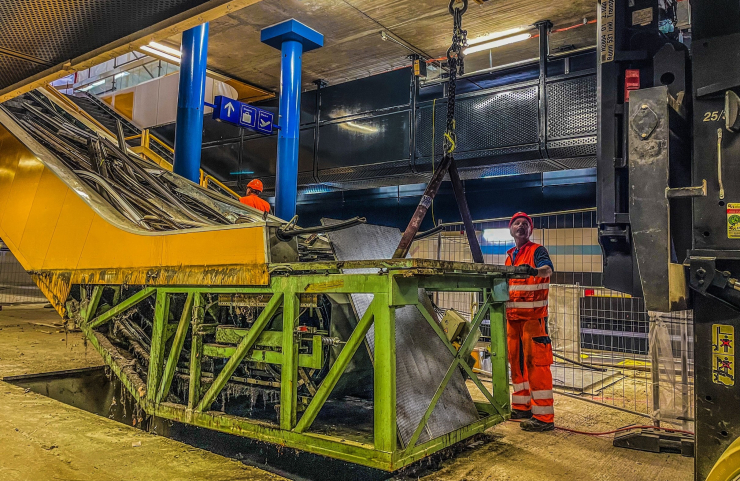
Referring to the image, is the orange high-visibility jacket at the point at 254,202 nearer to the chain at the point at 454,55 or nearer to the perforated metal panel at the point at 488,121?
the perforated metal panel at the point at 488,121

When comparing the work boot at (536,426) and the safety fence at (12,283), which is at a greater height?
the safety fence at (12,283)

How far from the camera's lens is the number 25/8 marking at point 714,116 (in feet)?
8.34

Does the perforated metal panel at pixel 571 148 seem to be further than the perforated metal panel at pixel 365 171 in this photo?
No

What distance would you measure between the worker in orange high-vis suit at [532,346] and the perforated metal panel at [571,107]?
10.9 feet

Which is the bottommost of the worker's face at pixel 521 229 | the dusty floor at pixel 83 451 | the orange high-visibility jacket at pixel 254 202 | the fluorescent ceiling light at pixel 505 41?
the dusty floor at pixel 83 451

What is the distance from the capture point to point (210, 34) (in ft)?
32.6

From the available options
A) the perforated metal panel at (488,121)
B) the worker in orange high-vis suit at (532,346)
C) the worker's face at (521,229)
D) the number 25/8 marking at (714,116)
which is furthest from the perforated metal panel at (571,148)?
the number 25/8 marking at (714,116)

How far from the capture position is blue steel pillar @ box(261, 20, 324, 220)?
369 inches

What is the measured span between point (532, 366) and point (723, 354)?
2205 millimetres

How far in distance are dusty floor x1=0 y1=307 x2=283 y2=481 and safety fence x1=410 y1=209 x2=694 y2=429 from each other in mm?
3483

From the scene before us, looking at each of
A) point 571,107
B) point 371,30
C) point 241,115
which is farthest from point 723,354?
point 371,30

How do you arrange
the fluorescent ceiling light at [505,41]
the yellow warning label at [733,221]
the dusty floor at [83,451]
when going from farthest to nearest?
1. the fluorescent ceiling light at [505,41]
2. the dusty floor at [83,451]
3. the yellow warning label at [733,221]

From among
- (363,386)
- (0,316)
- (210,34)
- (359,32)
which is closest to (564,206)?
(359,32)

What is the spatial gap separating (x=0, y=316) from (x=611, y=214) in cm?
1248
